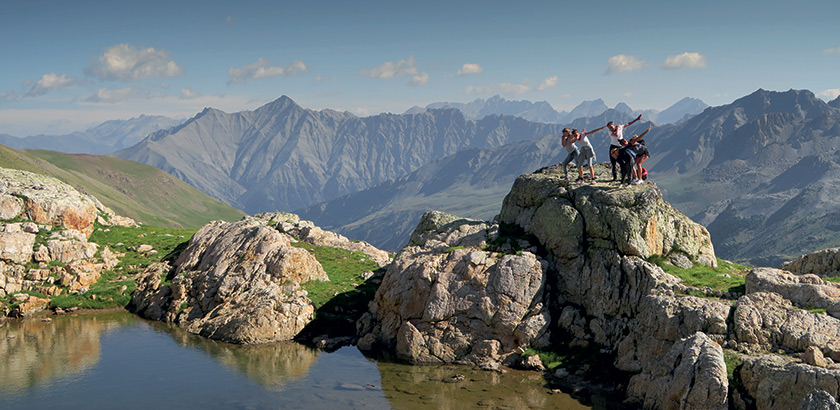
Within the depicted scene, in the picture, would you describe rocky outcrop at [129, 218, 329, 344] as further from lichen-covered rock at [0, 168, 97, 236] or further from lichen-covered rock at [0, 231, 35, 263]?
lichen-covered rock at [0, 168, 97, 236]

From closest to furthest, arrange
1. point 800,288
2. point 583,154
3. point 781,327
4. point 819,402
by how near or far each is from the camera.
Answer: point 819,402 < point 781,327 < point 800,288 < point 583,154

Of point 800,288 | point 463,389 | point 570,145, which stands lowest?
point 463,389

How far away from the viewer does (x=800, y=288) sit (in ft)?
106

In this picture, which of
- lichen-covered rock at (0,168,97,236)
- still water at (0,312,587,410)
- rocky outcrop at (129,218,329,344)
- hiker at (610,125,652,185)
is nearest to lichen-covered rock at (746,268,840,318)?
hiker at (610,125,652,185)

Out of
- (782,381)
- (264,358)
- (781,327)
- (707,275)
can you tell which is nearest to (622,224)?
(707,275)

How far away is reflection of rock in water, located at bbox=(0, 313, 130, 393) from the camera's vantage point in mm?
36469

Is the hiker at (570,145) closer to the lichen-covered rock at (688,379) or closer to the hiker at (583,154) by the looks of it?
the hiker at (583,154)

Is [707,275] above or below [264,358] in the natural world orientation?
above

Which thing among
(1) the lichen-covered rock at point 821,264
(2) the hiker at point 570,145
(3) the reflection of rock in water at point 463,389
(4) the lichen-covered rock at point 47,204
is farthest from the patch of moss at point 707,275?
(4) the lichen-covered rock at point 47,204

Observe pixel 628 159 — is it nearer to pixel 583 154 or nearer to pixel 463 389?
pixel 583 154

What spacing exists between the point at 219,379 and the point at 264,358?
14.7 feet

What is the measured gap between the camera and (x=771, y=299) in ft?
104

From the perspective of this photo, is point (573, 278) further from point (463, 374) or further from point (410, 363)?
point (410, 363)

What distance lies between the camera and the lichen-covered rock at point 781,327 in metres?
28.3
